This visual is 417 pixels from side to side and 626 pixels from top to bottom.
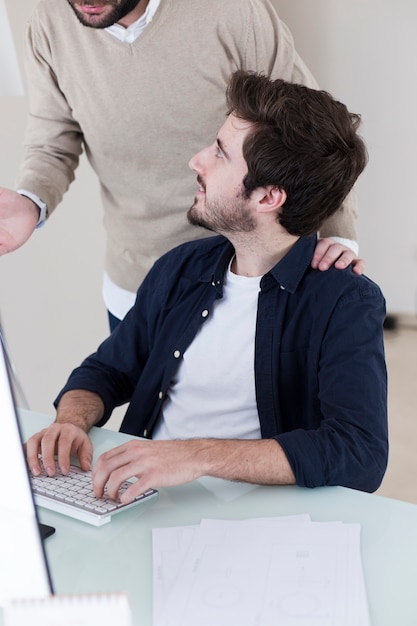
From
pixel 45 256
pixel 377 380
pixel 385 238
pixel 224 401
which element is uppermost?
pixel 377 380

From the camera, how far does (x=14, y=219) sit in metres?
1.75

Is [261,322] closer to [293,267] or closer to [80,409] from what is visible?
[293,267]

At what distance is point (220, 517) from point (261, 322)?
0.43 meters

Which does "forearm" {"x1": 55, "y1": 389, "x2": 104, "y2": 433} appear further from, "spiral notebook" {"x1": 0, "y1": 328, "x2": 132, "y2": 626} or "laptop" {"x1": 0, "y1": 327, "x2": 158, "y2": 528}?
"spiral notebook" {"x1": 0, "y1": 328, "x2": 132, "y2": 626}

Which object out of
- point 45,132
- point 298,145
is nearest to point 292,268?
point 298,145

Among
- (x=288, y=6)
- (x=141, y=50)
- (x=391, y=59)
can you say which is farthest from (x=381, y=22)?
(x=141, y=50)

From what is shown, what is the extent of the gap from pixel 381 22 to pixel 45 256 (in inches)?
78.8

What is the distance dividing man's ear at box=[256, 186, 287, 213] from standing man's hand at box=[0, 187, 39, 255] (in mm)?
549

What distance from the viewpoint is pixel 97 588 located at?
3.32 ft

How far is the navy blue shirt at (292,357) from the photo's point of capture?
126cm

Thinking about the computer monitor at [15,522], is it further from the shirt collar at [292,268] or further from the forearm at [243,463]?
the shirt collar at [292,268]

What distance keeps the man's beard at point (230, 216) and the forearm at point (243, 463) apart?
479mm

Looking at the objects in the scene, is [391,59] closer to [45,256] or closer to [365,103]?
[365,103]

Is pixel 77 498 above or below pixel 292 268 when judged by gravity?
below
